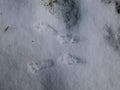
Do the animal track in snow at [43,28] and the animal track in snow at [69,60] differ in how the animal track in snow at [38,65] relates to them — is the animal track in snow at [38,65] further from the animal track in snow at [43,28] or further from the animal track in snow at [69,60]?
the animal track in snow at [43,28]

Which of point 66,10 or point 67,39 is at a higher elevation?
point 66,10

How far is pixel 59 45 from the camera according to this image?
135 cm

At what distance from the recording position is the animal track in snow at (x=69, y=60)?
132 cm

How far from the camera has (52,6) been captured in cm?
Result: 136

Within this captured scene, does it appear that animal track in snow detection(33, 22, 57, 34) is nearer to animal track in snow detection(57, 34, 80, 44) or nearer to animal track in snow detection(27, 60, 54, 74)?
animal track in snow detection(57, 34, 80, 44)

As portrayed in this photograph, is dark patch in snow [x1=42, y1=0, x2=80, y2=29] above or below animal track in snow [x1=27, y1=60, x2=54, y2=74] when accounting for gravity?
above

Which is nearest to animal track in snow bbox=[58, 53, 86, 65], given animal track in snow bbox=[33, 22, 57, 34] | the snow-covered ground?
the snow-covered ground

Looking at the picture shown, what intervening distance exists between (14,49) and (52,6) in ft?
1.13

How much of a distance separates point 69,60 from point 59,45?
110mm

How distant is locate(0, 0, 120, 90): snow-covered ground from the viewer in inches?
51.3

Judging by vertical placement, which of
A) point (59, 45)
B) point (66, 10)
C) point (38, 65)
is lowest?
point (38, 65)

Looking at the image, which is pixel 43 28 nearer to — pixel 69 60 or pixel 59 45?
pixel 59 45

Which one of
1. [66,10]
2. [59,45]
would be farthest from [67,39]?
[66,10]

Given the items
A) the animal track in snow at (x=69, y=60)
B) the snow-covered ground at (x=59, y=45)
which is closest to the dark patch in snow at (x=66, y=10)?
the snow-covered ground at (x=59, y=45)
